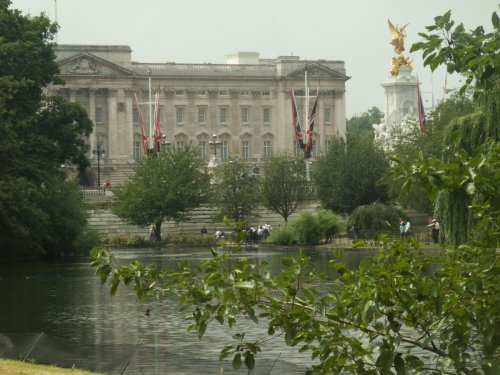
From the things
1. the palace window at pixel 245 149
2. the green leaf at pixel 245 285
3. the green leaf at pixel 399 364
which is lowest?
the green leaf at pixel 399 364

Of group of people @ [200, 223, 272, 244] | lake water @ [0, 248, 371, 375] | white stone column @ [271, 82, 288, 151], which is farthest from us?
white stone column @ [271, 82, 288, 151]

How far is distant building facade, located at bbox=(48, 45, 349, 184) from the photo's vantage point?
460 feet

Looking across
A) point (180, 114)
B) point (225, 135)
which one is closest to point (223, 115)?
point (225, 135)

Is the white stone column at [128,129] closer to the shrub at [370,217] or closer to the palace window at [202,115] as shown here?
the palace window at [202,115]

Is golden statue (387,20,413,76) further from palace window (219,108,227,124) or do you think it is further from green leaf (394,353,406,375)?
green leaf (394,353,406,375)

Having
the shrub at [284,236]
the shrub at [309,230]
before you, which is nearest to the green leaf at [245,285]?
the shrub at [309,230]

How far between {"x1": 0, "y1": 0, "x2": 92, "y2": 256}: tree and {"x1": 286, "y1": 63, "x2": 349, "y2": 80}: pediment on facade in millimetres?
83265

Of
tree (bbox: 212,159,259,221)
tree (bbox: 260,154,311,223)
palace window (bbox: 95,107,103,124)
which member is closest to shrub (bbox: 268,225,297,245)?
tree (bbox: 212,159,259,221)

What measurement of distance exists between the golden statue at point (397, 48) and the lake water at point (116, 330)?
7525cm

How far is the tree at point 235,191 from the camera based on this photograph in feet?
306

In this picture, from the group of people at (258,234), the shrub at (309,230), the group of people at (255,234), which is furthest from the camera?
the group of people at (258,234)

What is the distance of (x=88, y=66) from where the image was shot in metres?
140

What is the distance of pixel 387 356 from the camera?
10.1m

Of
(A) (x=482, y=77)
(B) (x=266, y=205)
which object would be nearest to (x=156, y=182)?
(B) (x=266, y=205)
